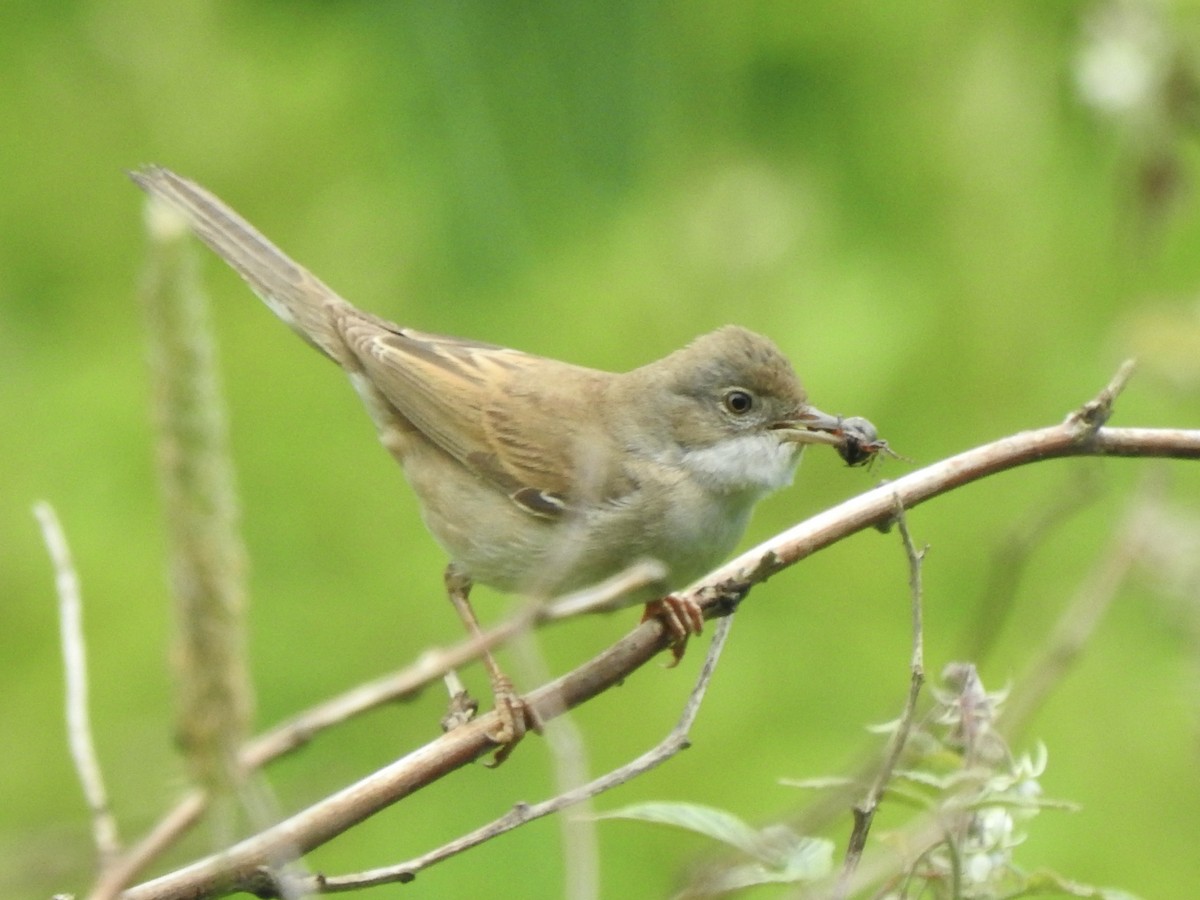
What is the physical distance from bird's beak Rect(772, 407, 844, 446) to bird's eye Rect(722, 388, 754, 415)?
8 cm

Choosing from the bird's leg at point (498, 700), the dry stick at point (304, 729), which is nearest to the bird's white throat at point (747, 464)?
the bird's leg at point (498, 700)

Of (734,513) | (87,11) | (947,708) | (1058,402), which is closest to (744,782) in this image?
(734,513)

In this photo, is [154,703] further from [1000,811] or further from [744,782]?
[1000,811]

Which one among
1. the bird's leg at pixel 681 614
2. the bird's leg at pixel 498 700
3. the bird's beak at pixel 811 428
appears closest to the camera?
the bird's leg at pixel 498 700

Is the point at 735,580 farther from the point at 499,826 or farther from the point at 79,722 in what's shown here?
the point at 79,722

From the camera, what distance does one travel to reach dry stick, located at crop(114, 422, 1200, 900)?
1.74m

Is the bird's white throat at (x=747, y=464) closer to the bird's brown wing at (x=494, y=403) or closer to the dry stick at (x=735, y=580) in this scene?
the bird's brown wing at (x=494, y=403)

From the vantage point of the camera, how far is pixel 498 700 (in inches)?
128

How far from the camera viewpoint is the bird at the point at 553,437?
3.31 m

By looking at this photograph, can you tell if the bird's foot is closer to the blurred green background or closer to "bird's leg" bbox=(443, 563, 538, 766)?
"bird's leg" bbox=(443, 563, 538, 766)

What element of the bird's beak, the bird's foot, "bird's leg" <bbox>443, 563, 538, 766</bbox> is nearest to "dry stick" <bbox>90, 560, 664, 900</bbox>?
"bird's leg" <bbox>443, 563, 538, 766</bbox>

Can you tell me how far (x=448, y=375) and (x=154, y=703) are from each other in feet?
4.48

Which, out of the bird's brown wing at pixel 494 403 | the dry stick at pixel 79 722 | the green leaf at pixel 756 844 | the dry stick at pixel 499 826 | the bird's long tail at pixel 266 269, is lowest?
the green leaf at pixel 756 844

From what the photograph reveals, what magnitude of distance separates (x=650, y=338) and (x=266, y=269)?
1242mm
